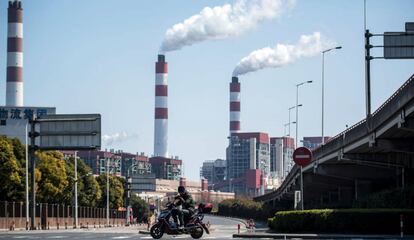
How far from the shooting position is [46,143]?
69812 mm

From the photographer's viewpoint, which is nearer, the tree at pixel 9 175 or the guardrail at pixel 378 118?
the guardrail at pixel 378 118

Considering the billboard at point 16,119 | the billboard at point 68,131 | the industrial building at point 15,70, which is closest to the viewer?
the billboard at point 68,131

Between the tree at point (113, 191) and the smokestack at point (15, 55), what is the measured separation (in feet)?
74.2

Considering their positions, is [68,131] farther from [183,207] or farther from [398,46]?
[183,207]

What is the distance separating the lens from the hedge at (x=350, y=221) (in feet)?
158

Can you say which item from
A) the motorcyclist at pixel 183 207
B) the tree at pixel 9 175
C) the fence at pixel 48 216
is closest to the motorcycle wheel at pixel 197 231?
the motorcyclist at pixel 183 207

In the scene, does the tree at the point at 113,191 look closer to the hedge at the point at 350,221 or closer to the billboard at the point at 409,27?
the hedge at the point at 350,221

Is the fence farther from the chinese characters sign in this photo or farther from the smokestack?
the smokestack

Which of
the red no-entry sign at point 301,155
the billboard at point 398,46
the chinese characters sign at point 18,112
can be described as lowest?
the red no-entry sign at point 301,155

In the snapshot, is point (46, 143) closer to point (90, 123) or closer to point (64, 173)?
point (90, 123)

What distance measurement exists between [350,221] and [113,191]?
379 feet

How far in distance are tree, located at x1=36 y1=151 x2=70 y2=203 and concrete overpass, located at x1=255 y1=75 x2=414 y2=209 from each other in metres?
Result: 28.0

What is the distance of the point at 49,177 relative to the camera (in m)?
109

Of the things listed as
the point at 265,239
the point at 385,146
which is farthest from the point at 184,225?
the point at 385,146
